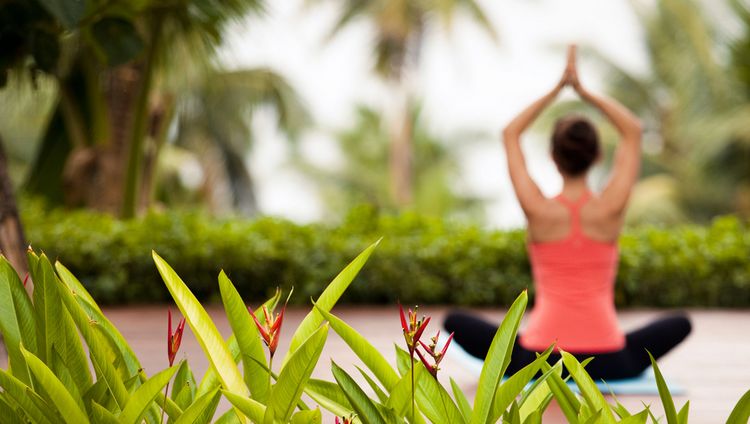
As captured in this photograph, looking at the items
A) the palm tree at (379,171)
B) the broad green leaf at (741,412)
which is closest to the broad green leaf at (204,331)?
the broad green leaf at (741,412)

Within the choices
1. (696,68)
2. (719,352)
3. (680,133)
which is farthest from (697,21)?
(719,352)

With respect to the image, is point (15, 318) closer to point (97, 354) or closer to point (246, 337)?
point (97, 354)

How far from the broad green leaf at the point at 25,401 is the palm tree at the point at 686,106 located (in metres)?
17.7

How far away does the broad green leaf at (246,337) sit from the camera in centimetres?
187

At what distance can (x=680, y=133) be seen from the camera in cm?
2222

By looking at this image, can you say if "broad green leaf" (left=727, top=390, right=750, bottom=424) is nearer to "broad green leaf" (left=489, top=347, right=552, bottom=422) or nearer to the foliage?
the foliage

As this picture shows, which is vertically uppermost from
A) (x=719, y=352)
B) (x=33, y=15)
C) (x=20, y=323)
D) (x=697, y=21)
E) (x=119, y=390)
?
(x=697, y=21)

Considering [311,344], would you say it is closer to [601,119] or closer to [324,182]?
[601,119]

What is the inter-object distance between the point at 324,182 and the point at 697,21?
478 inches

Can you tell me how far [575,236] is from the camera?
3.57 meters

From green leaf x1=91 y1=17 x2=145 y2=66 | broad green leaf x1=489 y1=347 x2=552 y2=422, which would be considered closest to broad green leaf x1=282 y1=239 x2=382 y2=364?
broad green leaf x1=489 y1=347 x2=552 y2=422

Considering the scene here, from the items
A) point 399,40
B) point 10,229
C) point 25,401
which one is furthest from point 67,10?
point 399,40

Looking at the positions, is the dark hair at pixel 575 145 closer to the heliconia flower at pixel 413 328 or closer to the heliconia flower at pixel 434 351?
the heliconia flower at pixel 434 351

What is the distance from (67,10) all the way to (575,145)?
1.90m
